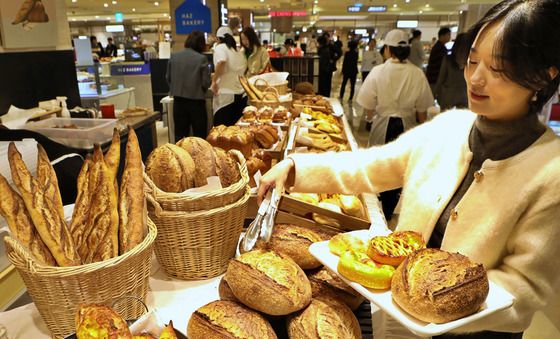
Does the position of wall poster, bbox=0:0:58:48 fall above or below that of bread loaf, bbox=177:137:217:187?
above

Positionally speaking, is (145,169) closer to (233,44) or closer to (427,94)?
(427,94)

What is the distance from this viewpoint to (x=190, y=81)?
4996 mm

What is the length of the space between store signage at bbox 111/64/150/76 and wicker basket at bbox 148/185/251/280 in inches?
308

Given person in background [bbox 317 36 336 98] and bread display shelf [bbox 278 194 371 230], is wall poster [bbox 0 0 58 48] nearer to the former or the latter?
bread display shelf [bbox 278 194 371 230]

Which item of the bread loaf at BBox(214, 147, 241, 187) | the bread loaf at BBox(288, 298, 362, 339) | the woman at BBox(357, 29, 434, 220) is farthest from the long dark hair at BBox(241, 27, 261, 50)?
the bread loaf at BBox(288, 298, 362, 339)

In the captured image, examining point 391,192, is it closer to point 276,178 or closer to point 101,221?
point 276,178

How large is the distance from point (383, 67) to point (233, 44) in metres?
2.52


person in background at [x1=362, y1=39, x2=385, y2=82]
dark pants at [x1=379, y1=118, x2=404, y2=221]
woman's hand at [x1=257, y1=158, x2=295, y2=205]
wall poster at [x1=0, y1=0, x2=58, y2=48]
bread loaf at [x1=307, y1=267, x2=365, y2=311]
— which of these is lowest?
dark pants at [x1=379, y1=118, x2=404, y2=221]

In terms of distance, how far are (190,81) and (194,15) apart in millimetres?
2882

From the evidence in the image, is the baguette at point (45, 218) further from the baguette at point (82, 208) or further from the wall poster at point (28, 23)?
the wall poster at point (28, 23)

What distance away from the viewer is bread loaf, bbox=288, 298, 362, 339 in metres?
0.78

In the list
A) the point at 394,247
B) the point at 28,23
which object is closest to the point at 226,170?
the point at 394,247

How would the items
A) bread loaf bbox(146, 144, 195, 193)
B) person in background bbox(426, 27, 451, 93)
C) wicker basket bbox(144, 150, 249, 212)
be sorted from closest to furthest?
wicker basket bbox(144, 150, 249, 212), bread loaf bbox(146, 144, 195, 193), person in background bbox(426, 27, 451, 93)

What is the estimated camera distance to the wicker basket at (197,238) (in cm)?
107
